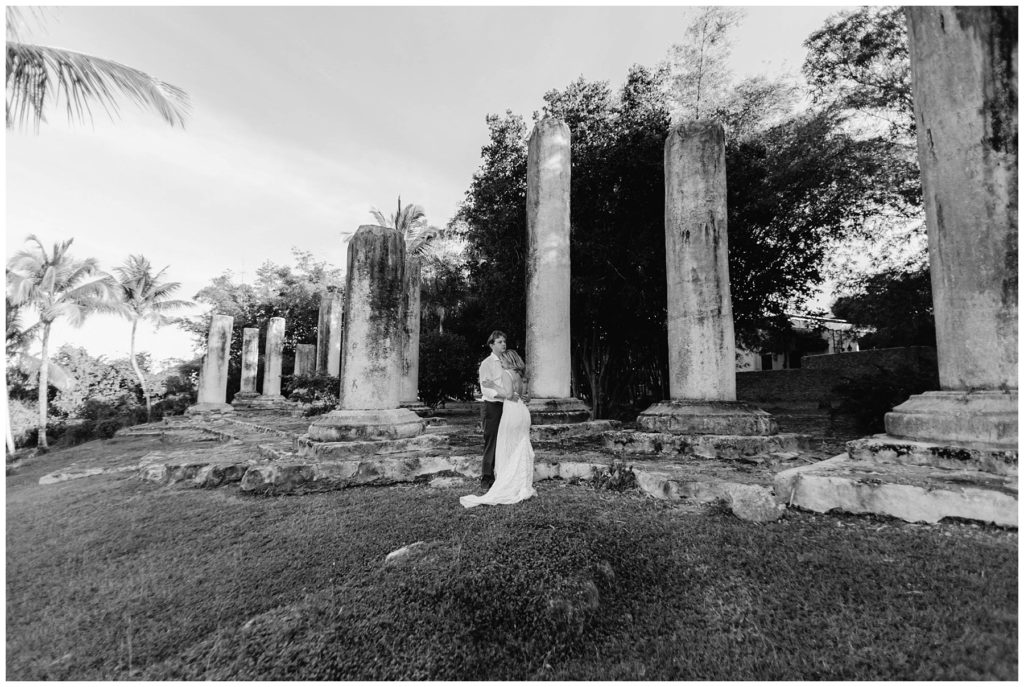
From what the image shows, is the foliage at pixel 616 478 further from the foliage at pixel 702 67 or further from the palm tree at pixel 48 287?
the palm tree at pixel 48 287

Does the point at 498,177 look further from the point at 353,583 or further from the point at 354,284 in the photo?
the point at 353,583

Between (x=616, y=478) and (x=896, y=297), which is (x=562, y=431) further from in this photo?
(x=896, y=297)

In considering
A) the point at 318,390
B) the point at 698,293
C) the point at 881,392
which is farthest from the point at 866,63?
the point at 318,390

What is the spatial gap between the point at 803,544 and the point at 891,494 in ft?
2.70

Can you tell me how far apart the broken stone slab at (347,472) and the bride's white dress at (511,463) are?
1028 mm

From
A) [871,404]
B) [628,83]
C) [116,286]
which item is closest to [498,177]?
[628,83]

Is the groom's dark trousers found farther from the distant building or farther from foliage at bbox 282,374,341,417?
the distant building

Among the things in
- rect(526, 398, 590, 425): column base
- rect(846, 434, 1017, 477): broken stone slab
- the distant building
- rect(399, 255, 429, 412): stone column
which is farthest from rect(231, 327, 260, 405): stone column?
the distant building

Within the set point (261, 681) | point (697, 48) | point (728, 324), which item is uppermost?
point (697, 48)

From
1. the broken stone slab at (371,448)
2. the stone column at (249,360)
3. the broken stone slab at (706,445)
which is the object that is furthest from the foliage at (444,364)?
the stone column at (249,360)

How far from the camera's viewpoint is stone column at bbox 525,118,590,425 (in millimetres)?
7738

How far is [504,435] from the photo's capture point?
4.63 m

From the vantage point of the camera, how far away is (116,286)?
75.8ft

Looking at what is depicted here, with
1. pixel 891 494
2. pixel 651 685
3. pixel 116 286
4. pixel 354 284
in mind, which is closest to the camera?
pixel 651 685
